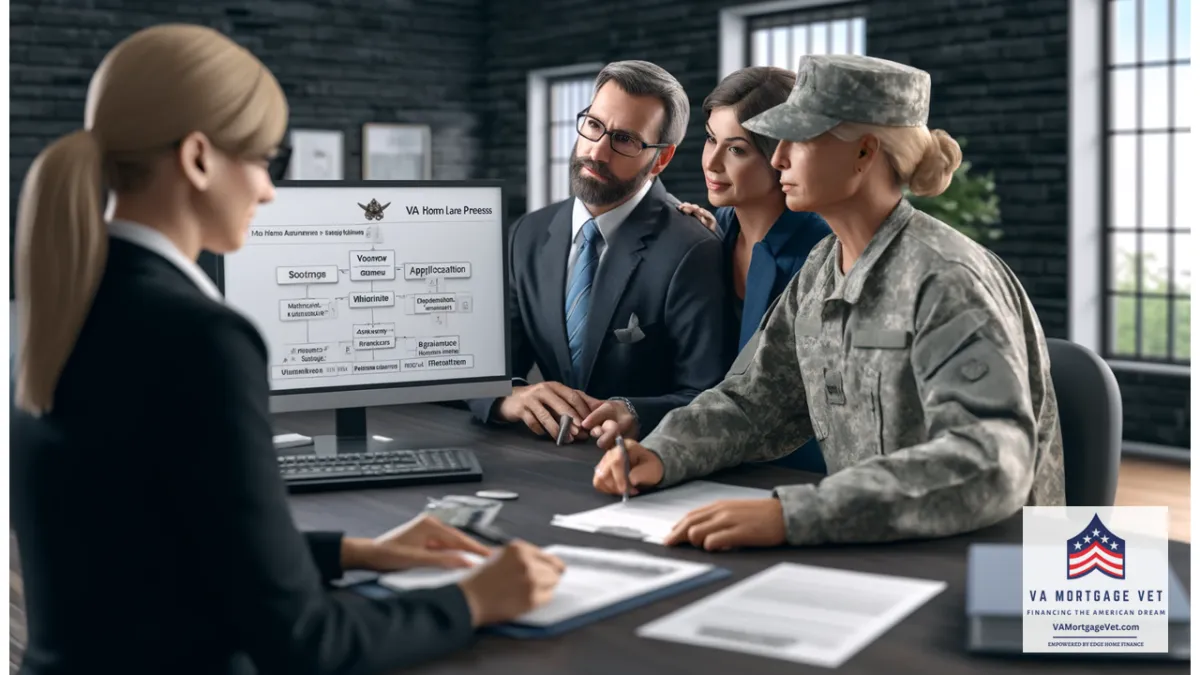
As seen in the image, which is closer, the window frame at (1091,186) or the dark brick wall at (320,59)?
the window frame at (1091,186)

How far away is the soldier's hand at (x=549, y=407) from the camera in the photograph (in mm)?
2197

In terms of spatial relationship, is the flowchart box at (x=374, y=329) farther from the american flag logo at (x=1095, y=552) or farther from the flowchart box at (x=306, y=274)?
the american flag logo at (x=1095, y=552)

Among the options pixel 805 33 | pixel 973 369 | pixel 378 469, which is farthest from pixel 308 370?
pixel 805 33

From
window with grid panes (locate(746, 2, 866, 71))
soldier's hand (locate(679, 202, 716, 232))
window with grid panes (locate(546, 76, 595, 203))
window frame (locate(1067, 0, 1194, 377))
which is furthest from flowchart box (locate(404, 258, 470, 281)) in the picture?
window with grid panes (locate(546, 76, 595, 203))

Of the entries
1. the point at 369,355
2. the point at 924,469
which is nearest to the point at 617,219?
the point at 369,355

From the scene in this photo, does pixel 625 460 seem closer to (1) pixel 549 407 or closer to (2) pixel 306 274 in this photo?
(1) pixel 549 407

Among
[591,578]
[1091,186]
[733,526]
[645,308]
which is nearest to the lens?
[591,578]

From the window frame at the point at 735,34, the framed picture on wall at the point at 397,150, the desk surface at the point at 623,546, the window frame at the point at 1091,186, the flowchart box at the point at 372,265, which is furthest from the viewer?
the framed picture on wall at the point at 397,150

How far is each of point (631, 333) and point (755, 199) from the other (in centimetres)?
35

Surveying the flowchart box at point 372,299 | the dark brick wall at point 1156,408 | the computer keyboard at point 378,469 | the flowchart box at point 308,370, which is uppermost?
the flowchart box at point 372,299

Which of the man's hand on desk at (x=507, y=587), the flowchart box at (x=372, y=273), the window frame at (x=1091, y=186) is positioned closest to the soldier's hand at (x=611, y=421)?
the flowchart box at (x=372, y=273)

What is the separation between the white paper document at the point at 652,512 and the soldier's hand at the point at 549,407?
400mm

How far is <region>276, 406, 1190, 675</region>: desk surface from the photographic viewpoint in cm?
112

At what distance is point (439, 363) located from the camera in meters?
2.13
